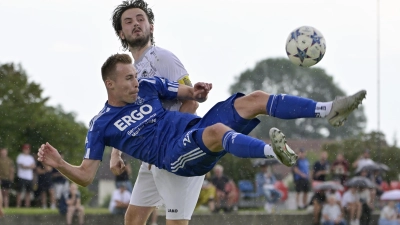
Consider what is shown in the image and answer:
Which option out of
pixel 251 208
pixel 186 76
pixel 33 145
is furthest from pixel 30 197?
pixel 186 76

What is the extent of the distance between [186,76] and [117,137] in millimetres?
1058

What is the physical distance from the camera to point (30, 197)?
47.6 ft

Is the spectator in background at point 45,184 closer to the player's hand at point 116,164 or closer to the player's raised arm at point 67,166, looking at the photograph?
the player's hand at point 116,164

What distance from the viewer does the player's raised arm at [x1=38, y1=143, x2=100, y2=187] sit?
6.43 m

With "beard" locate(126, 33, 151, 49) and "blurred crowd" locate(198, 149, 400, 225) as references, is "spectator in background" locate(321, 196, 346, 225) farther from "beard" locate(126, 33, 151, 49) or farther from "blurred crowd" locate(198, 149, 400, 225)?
"beard" locate(126, 33, 151, 49)

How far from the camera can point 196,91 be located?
6902 mm

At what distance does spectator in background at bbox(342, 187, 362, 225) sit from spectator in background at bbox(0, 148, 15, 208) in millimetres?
6261

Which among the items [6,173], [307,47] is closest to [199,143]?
[307,47]

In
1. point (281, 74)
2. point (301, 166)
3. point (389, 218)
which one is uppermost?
point (281, 74)

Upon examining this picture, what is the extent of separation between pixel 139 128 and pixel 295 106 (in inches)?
55.1

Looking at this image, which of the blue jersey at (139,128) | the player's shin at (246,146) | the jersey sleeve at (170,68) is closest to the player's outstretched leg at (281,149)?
the player's shin at (246,146)

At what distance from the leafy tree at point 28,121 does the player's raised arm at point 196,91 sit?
28.8 feet

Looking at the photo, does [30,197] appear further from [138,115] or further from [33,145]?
[138,115]

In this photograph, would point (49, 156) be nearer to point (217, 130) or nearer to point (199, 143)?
point (199, 143)
